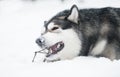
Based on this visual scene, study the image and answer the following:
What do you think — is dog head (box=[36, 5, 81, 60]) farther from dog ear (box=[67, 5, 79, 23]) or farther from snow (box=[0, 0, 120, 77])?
snow (box=[0, 0, 120, 77])

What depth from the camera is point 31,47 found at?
6309mm

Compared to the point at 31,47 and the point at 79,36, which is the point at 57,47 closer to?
the point at 79,36

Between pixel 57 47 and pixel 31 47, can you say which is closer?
pixel 57 47

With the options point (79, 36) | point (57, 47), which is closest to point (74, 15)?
point (79, 36)

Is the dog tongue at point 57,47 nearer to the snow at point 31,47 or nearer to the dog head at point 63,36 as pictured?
the dog head at point 63,36

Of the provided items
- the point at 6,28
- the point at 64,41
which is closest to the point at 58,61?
the point at 64,41

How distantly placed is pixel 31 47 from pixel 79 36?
1176 millimetres

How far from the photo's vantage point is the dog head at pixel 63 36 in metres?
5.21

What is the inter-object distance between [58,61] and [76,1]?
143 inches

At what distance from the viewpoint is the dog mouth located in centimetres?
524

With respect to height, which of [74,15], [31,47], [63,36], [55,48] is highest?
[74,15]

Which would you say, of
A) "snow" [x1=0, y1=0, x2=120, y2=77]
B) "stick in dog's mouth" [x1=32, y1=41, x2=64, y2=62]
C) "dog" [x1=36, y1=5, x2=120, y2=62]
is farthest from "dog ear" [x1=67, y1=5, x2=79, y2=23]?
"snow" [x1=0, y1=0, x2=120, y2=77]

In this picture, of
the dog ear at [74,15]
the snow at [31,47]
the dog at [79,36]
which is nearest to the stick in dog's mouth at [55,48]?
the dog at [79,36]

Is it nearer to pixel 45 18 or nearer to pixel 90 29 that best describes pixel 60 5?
pixel 45 18
